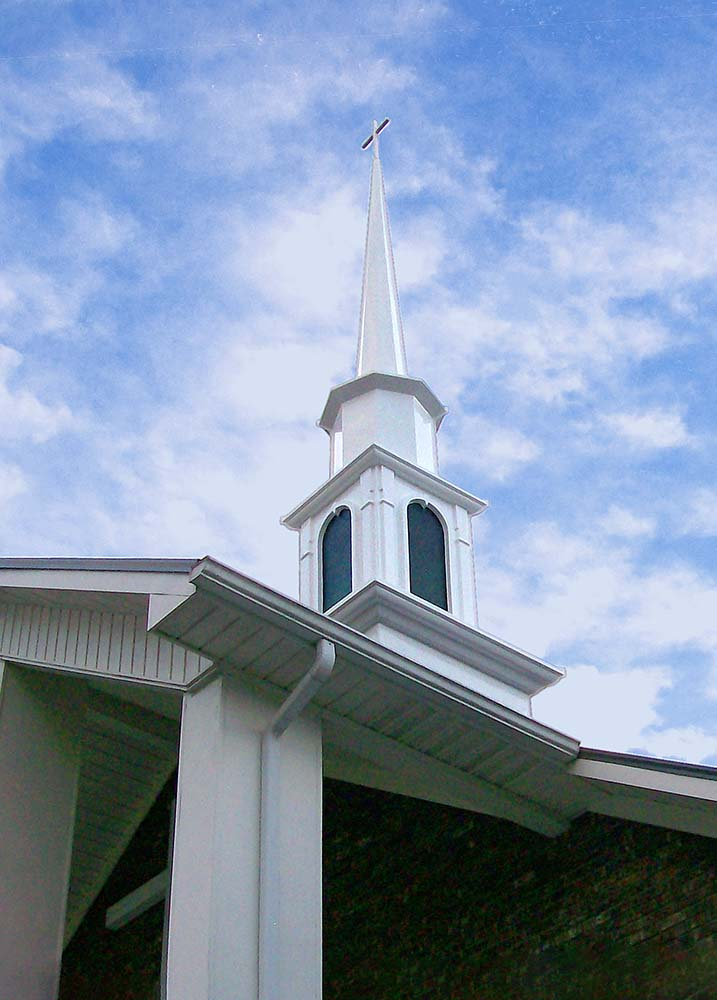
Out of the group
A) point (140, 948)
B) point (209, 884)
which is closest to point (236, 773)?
point (209, 884)

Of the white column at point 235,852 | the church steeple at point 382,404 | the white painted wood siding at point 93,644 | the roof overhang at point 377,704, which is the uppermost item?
the church steeple at point 382,404

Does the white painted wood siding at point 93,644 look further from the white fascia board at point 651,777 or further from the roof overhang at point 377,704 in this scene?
the white fascia board at point 651,777

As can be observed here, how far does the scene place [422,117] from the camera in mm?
21344

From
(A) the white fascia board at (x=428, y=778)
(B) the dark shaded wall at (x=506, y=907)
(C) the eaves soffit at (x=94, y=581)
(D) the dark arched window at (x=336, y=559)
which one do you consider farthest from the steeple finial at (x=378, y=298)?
(A) the white fascia board at (x=428, y=778)

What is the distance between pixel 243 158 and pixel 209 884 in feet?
48.9

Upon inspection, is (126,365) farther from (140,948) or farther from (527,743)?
(527,743)

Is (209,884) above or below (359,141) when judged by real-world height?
below

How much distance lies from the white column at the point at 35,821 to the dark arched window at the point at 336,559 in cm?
400

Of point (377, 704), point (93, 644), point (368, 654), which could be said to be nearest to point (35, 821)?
point (93, 644)

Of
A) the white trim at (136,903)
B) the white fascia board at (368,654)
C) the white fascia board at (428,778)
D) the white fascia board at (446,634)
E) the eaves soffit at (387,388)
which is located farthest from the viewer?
the eaves soffit at (387,388)

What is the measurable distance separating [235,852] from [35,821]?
2.50 meters

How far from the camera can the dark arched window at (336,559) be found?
47.3 ft

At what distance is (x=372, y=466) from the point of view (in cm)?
1441

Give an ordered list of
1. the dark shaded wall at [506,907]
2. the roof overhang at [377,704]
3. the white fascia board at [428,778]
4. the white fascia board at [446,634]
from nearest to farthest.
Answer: the roof overhang at [377,704] < the dark shaded wall at [506,907] < the white fascia board at [428,778] < the white fascia board at [446,634]
